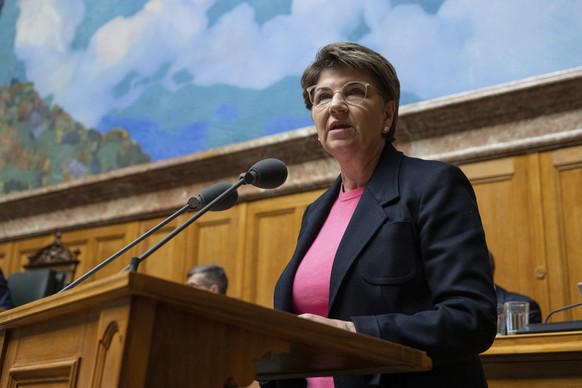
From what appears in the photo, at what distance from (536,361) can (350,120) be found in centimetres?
132

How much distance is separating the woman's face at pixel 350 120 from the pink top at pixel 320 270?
14 centimetres

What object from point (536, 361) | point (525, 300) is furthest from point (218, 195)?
point (525, 300)

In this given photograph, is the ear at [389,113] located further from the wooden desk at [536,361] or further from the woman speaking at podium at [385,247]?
the wooden desk at [536,361]

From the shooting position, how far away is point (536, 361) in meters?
2.92

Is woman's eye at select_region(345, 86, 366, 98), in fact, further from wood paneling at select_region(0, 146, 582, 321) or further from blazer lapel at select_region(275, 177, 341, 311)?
wood paneling at select_region(0, 146, 582, 321)

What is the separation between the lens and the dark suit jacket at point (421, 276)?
172 centimetres

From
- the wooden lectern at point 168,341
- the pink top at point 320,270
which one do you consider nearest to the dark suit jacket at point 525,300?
the pink top at point 320,270

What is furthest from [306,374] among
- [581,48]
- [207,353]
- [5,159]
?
[5,159]

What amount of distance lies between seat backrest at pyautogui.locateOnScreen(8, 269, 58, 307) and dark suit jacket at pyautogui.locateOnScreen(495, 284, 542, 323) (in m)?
3.47

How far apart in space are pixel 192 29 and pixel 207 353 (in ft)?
25.0

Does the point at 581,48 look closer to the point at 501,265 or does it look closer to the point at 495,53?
the point at 495,53

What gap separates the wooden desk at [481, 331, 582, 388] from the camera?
2.82 metres

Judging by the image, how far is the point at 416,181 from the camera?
79.1 inches

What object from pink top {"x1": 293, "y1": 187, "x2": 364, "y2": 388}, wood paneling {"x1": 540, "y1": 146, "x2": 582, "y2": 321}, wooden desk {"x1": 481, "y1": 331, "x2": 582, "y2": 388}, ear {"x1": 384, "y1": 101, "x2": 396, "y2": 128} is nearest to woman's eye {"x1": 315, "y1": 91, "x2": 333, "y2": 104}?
ear {"x1": 384, "y1": 101, "x2": 396, "y2": 128}
